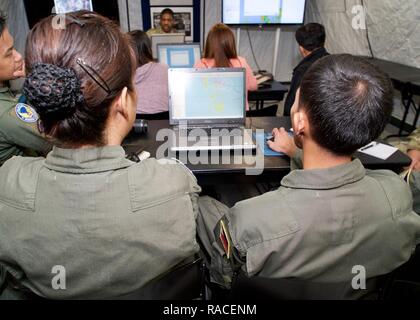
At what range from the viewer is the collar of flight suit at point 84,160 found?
26.9 inches

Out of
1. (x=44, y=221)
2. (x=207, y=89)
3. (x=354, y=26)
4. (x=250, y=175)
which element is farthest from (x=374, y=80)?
(x=354, y=26)

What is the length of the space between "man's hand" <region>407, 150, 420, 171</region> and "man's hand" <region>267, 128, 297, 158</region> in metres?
0.53

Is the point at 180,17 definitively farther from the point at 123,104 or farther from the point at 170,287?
the point at 170,287

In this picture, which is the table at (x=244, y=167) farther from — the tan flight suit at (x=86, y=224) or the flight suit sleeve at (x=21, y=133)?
the tan flight suit at (x=86, y=224)

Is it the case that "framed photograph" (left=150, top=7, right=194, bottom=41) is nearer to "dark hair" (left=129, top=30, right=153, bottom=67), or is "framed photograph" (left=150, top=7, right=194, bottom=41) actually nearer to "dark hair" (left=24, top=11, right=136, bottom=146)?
"dark hair" (left=129, top=30, right=153, bottom=67)

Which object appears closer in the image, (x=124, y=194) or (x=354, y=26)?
(x=124, y=194)

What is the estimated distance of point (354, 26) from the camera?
3.91 m

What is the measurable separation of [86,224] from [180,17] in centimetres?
460

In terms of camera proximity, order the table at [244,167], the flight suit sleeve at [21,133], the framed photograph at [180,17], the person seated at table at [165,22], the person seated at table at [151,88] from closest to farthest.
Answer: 1. the flight suit sleeve at [21,133]
2. the table at [244,167]
3. the person seated at table at [151,88]
4. the person seated at table at [165,22]
5. the framed photograph at [180,17]

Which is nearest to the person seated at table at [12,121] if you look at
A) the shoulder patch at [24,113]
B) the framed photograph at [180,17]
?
the shoulder patch at [24,113]

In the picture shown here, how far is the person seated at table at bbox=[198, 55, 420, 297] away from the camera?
0.74 meters

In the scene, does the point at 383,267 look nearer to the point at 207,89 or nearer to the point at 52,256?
the point at 52,256

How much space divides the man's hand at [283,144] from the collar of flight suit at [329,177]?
0.61 m
